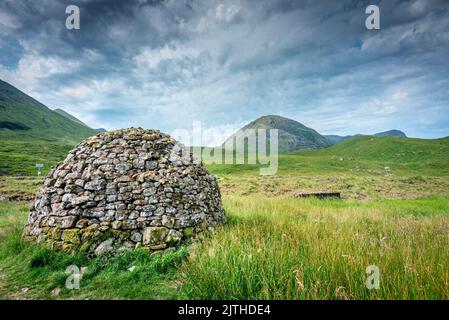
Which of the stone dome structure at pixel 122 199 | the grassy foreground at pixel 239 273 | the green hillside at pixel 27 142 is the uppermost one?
the green hillside at pixel 27 142

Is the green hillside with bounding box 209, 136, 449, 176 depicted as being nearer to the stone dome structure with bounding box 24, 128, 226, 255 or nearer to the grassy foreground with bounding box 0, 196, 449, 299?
the stone dome structure with bounding box 24, 128, 226, 255

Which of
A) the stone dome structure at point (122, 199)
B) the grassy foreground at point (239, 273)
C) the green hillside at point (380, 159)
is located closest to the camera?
the grassy foreground at point (239, 273)

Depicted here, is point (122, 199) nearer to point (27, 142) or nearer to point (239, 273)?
point (239, 273)

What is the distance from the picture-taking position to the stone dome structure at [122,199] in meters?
6.21

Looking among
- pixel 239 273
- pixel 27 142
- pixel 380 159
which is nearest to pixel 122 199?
pixel 239 273

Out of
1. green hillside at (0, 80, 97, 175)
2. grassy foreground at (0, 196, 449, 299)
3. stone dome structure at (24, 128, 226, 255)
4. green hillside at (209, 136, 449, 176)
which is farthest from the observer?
green hillside at (209, 136, 449, 176)

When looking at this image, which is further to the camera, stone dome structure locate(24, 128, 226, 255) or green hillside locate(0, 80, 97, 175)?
green hillside locate(0, 80, 97, 175)

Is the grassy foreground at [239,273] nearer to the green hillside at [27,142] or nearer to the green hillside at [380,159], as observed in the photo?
the green hillside at [380,159]

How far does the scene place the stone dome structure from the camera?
6207 millimetres

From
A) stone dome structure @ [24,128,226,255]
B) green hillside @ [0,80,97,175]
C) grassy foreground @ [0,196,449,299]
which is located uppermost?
green hillside @ [0,80,97,175]

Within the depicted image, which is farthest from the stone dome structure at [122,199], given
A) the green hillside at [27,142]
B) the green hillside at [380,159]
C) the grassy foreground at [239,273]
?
the green hillside at [27,142]

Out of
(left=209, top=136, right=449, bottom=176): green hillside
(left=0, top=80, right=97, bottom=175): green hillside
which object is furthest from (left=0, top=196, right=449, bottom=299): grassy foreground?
(left=0, top=80, right=97, bottom=175): green hillside
